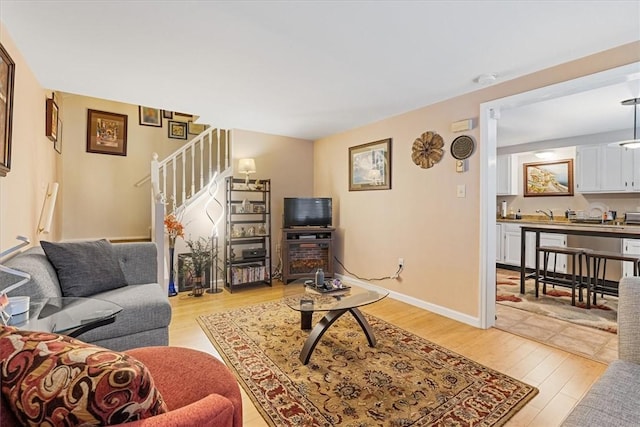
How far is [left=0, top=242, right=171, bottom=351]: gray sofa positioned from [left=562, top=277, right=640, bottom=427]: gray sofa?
214 cm

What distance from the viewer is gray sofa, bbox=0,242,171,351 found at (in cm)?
173

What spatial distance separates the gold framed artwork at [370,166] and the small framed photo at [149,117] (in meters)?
3.05

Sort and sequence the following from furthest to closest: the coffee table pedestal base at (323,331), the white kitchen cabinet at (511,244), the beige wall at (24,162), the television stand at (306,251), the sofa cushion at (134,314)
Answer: the white kitchen cabinet at (511,244), the television stand at (306,251), the coffee table pedestal base at (323,331), the beige wall at (24,162), the sofa cushion at (134,314)

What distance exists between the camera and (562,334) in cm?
269

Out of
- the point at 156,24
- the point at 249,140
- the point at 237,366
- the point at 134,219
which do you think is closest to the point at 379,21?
the point at 156,24

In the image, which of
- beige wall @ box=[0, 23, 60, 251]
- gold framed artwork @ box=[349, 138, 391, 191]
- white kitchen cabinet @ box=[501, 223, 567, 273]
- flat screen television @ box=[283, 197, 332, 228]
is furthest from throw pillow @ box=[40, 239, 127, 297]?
white kitchen cabinet @ box=[501, 223, 567, 273]

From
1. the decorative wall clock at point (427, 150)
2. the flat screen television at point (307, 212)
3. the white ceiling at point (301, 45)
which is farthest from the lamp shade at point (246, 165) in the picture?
the decorative wall clock at point (427, 150)

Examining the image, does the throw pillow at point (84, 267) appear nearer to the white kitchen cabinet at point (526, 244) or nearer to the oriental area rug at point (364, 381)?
the oriental area rug at point (364, 381)

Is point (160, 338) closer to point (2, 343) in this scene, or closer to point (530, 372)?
point (2, 343)

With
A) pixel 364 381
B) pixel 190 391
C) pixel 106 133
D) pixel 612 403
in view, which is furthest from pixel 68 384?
pixel 106 133

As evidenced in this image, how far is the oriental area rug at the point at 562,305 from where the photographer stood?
299 centimetres

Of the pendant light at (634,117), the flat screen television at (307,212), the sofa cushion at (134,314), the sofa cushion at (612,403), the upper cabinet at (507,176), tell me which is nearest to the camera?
the sofa cushion at (612,403)

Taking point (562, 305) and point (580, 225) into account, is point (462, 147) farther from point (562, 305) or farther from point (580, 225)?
point (580, 225)

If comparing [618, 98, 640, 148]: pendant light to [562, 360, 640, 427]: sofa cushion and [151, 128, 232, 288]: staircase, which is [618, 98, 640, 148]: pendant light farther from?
[151, 128, 232, 288]: staircase
